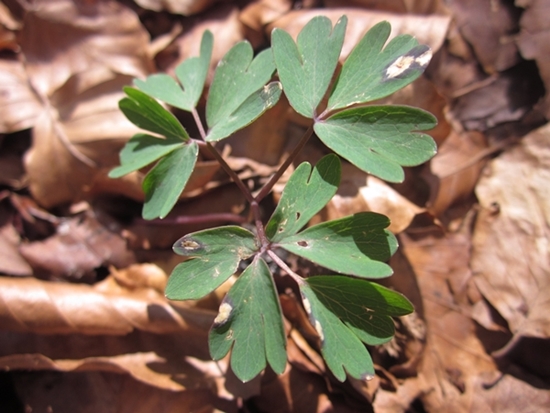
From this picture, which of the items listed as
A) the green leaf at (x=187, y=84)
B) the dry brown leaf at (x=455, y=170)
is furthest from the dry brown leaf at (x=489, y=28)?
the green leaf at (x=187, y=84)

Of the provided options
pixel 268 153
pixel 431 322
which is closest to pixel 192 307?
pixel 268 153

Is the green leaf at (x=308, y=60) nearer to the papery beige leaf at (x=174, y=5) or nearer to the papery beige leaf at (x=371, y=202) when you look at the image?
the papery beige leaf at (x=371, y=202)

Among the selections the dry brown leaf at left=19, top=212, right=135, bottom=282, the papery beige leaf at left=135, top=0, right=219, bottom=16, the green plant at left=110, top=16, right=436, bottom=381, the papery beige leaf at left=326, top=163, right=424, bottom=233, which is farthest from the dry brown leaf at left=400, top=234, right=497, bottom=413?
the papery beige leaf at left=135, top=0, right=219, bottom=16

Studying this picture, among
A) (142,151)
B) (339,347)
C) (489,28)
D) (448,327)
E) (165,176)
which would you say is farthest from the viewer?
(489,28)

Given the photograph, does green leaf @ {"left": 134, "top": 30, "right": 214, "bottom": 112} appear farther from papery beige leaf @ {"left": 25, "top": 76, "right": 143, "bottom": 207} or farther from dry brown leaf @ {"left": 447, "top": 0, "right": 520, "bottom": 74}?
dry brown leaf @ {"left": 447, "top": 0, "right": 520, "bottom": 74}

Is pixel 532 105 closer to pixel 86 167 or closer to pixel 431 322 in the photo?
pixel 431 322

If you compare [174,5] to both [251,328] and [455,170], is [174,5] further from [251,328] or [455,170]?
[251,328]

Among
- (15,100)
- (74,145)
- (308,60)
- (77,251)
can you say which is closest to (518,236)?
(308,60)
